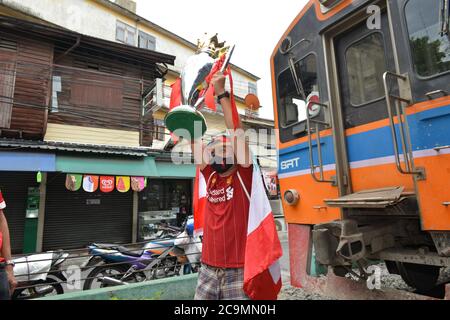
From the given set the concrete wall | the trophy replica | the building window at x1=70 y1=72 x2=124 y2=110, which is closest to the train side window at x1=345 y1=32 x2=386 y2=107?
the trophy replica

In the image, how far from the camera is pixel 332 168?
2.98m

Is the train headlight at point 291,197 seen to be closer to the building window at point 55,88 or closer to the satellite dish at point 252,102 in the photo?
the satellite dish at point 252,102

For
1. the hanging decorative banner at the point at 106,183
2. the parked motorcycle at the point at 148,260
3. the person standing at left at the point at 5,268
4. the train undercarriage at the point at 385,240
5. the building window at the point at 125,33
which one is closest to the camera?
the train undercarriage at the point at 385,240

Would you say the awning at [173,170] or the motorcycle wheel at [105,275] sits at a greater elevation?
the awning at [173,170]

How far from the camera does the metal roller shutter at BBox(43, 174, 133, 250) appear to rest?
34.0ft

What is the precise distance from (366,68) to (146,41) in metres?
A: 16.1

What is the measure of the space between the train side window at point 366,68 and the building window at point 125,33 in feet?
50.0

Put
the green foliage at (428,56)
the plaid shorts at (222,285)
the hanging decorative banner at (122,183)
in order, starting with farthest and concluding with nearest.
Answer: the hanging decorative banner at (122,183), the green foliage at (428,56), the plaid shorts at (222,285)

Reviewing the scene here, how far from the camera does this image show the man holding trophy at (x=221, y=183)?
207cm

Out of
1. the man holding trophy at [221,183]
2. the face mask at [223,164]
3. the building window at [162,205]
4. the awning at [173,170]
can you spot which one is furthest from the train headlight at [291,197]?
the building window at [162,205]

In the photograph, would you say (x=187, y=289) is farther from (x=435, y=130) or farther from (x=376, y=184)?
(x=435, y=130)

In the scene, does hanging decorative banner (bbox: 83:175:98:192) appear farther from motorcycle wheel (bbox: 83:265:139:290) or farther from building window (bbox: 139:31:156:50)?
building window (bbox: 139:31:156:50)

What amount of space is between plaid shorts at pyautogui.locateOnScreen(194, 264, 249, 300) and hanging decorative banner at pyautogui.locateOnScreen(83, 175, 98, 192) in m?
8.20

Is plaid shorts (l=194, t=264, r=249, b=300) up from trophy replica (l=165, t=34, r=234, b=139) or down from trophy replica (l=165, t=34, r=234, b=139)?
down
